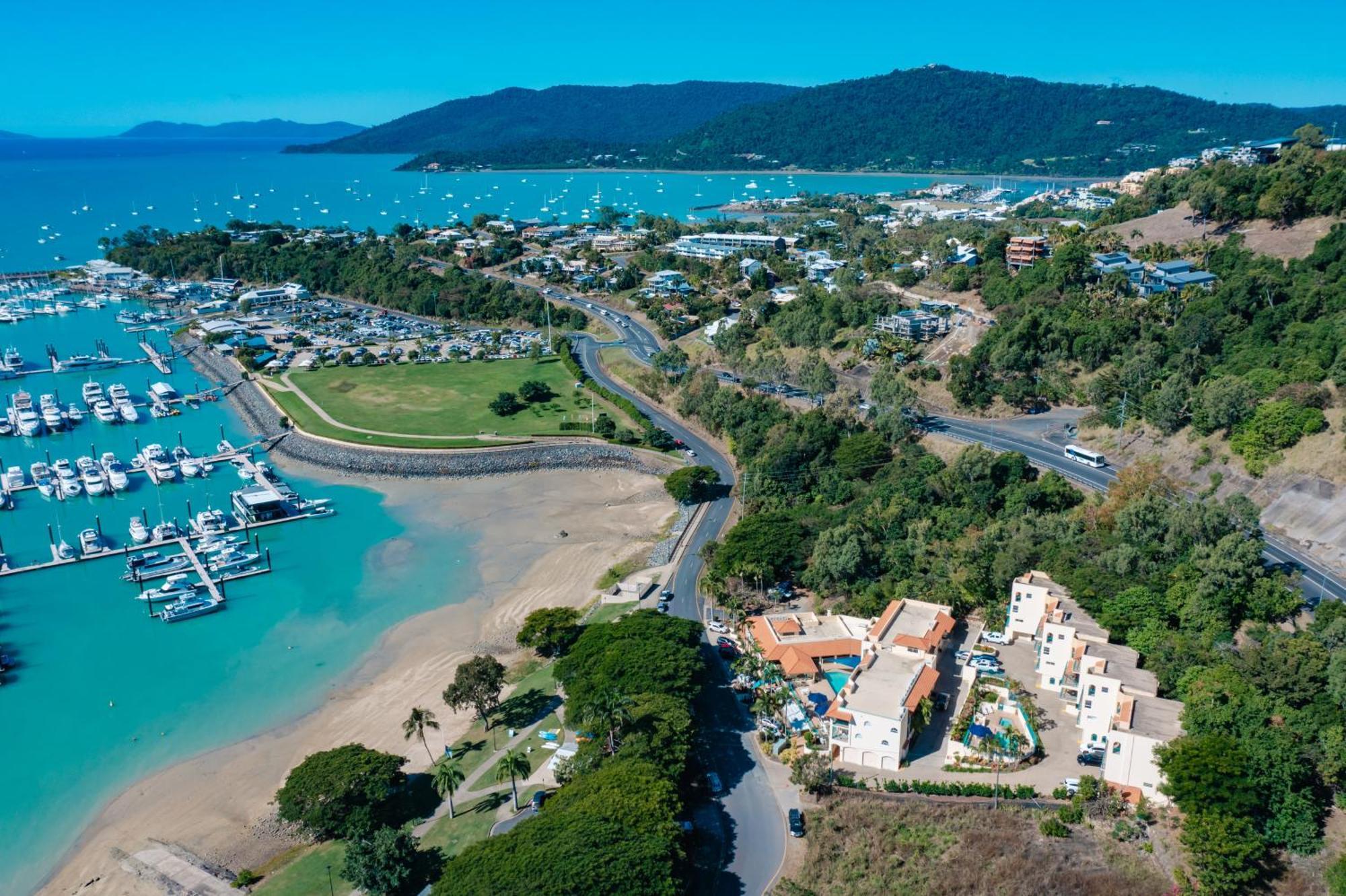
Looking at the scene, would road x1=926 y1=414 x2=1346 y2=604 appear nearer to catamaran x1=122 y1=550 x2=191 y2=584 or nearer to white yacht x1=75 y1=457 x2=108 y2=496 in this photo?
catamaran x1=122 y1=550 x2=191 y2=584

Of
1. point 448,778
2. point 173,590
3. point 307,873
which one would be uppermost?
point 448,778

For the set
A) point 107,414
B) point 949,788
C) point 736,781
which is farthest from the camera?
point 107,414

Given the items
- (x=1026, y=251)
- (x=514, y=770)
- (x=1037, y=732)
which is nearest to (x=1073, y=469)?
(x=1037, y=732)

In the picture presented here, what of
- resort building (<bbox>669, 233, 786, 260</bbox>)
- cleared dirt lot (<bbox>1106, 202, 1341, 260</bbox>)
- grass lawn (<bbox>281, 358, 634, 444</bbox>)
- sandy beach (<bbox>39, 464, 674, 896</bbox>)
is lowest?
sandy beach (<bbox>39, 464, 674, 896</bbox>)

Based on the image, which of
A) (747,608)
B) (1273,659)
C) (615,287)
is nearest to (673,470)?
(747,608)

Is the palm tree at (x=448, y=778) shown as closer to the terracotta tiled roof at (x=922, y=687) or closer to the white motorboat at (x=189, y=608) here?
the terracotta tiled roof at (x=922, y=687)

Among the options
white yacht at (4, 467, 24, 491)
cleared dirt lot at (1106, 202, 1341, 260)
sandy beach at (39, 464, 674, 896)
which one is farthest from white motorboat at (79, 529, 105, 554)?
cleared dirt lot at (1106, 202, 1341, 260)

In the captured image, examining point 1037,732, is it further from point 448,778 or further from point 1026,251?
point 1026,251
